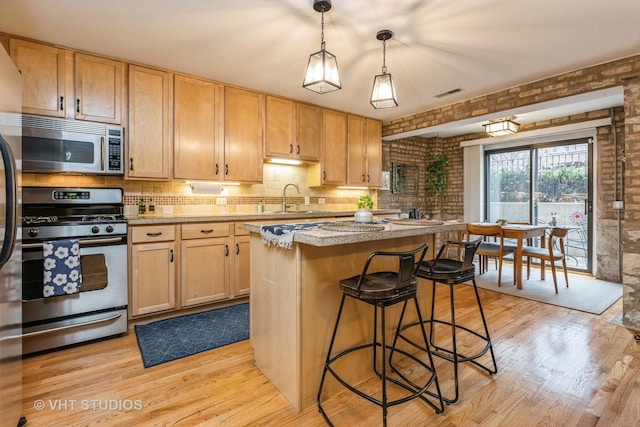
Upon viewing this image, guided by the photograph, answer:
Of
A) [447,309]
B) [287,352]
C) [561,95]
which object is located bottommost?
[447,309]

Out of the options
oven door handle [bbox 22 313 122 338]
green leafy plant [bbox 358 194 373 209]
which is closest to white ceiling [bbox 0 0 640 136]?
green leafy plant [bbox 358 194 373 209]

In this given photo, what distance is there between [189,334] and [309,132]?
9.42 feet

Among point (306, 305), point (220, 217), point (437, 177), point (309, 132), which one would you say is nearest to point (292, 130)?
point (309, 132)

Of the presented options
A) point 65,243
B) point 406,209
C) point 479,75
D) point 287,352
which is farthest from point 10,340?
point 406,209

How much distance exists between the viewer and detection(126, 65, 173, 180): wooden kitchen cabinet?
118 inches

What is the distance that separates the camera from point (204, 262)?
10.4 feet

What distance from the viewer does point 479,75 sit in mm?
3264

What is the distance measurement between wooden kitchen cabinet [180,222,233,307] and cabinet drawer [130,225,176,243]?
4.6 inches

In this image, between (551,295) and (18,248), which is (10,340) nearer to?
(18,248)

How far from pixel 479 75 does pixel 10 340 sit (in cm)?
414

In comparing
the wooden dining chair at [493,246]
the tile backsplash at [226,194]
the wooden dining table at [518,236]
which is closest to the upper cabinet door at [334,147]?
the tile backsplash at [226,194]

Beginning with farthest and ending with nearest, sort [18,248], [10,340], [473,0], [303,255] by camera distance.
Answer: [473,0] → [303,255] → [18,248] → [10,340]

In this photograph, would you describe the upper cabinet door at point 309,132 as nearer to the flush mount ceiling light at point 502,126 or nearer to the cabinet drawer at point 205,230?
the cabinet drawer at point 205,230

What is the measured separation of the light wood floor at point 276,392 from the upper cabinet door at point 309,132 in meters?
2.63
